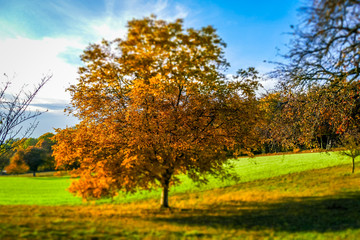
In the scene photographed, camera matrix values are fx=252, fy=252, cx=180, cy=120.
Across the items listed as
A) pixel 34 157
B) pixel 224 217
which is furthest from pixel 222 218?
pixel 34 157

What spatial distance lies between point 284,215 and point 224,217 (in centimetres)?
280

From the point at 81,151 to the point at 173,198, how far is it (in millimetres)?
7866

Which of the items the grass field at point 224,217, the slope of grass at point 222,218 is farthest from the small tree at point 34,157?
the slope of grass at point 222,218

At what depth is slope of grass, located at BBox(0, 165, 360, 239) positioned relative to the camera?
27.2 feet

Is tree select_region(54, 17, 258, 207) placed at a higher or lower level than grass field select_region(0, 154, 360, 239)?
higher

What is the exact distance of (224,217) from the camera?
11.6 m

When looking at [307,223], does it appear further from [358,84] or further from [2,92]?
[2,92]

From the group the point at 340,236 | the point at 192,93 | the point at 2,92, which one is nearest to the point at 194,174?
the point at 192,93

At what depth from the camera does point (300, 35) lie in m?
10.1

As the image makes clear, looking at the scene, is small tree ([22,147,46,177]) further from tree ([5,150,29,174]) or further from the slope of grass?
the slope of grass

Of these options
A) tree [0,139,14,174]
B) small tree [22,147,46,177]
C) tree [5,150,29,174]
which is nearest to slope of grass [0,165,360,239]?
tree [0,139,14,174]

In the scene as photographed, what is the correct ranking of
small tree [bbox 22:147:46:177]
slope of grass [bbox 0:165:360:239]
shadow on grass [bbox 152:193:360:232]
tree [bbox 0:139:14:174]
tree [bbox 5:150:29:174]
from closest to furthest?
slope of grass [bbox 0:165:360:239], tree [bbox 0:139:14:174], shadow on grass [bbox 152:193:360:232], small tree [bbox 22:147:46:177], tree [bbox 5:150:29:174]

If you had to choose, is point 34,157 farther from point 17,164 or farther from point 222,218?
point 222,218

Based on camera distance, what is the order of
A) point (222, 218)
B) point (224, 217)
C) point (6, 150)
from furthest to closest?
1. point (224, 217)
2. point (222, 218)
3. point (6, 150)
